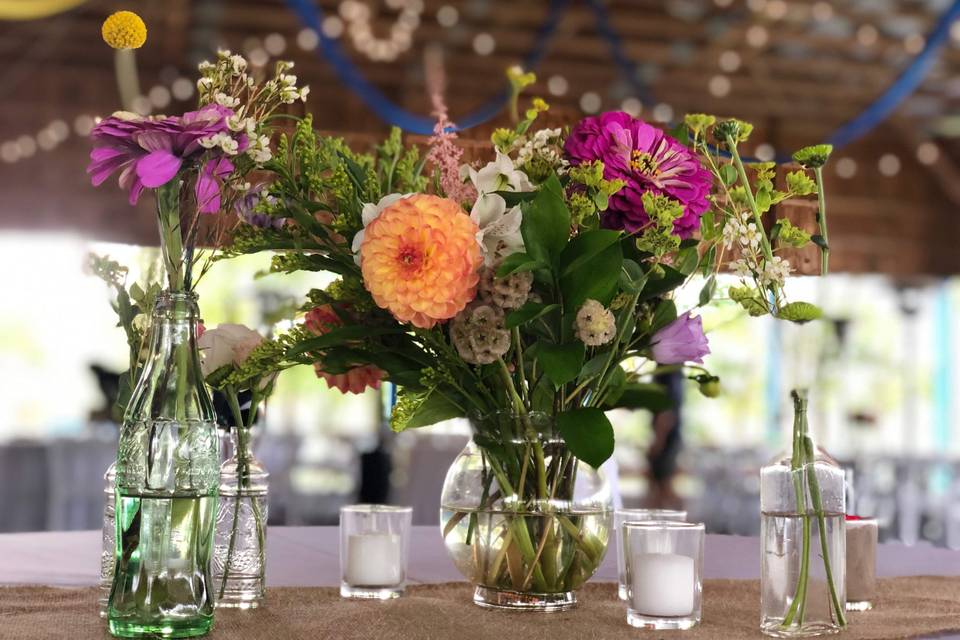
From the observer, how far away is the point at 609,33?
19.1 feet

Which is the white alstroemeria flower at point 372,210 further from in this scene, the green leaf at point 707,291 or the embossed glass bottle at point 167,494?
the green leaf at point 707,291

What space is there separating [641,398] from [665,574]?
0.23 meters

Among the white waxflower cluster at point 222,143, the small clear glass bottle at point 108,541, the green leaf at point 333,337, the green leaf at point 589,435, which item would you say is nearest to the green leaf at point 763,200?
the green leaf at point 589,435

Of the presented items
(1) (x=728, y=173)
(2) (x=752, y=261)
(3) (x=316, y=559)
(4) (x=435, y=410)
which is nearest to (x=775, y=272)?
(2) (x=752, y=261)

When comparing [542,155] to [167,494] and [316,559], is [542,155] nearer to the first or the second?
[167,494]

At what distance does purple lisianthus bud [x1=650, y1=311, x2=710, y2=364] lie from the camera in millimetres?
1071

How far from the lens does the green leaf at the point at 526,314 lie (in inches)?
38.0

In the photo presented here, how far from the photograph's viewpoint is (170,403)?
0.93m

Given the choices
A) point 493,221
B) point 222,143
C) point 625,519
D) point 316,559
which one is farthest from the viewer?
point 316,559

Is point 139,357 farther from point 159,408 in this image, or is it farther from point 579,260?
point 579,260

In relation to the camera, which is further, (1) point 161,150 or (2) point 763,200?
(2) point 763,200

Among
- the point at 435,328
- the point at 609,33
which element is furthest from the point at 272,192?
the point at 609,33

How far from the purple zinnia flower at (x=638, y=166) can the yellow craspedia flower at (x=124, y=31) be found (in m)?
0.36

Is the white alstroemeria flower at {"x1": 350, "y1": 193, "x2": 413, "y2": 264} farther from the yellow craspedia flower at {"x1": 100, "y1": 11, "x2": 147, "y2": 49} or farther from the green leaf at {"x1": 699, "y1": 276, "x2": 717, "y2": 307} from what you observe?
the green leaf at {"x1": 699, "y1": 276, "x2": 717, "y2": 307}
